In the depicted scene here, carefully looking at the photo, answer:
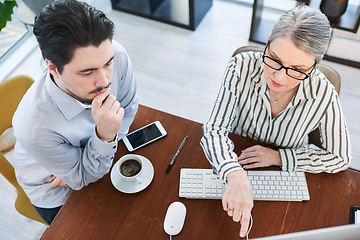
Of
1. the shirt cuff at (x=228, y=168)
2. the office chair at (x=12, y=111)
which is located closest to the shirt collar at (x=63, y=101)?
the office chair at (x=12, y=111)

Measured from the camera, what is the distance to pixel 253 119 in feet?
4.96

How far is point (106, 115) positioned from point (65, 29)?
1.06 feet

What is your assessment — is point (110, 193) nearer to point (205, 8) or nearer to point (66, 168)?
point (66, 168)

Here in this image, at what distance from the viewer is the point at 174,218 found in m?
1.21

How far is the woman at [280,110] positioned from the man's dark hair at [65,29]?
0.60 metres

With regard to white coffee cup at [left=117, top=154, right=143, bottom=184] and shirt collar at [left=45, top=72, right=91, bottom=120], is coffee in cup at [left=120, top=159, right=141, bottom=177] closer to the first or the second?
white coffee cup at [left=117, top=154, right=143, bottom=184]

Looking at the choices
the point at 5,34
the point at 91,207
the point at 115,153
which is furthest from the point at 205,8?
the point at 91,207

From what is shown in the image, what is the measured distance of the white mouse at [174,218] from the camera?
1199 millimetres

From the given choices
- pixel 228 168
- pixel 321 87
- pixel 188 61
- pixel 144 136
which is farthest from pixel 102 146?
pixel 188 61

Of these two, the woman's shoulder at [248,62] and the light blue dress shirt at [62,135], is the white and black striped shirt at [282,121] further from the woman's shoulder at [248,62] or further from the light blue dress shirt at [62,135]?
the light blue dress shirt at [62,135]

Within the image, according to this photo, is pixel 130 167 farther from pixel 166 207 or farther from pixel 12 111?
pixel 12 111

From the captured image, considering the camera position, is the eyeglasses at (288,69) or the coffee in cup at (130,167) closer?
the eyeglasses at (288,69)

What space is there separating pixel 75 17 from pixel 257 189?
89cm

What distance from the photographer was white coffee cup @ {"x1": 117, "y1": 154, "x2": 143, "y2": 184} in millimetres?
1303
